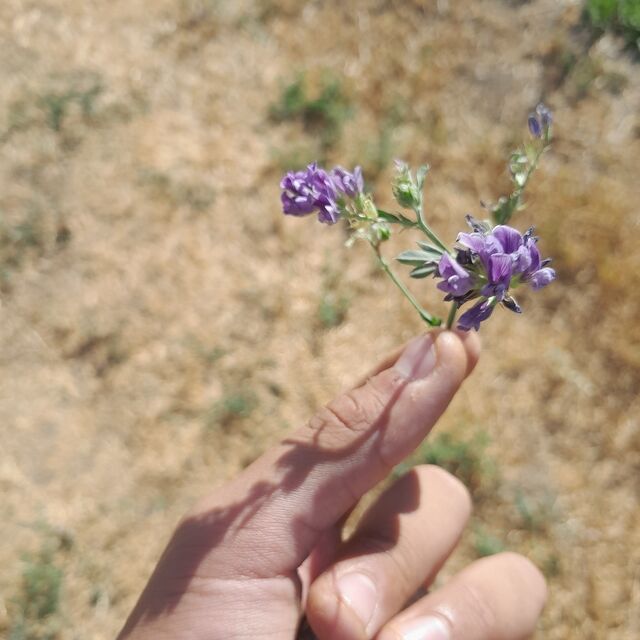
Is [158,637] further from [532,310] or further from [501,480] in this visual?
[532,310]

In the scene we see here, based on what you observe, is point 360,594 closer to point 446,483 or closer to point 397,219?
point 446,483

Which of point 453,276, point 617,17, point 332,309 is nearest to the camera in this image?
point 453,276

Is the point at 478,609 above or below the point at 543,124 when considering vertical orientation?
below

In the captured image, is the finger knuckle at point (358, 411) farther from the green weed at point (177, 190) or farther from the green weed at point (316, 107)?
the green weed at point (316, 107)

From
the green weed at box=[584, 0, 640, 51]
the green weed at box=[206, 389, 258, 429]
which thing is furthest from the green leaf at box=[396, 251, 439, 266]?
the green weed at box=[584, 0, 640, 51]

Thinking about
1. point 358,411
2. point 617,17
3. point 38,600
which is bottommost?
point 38,600

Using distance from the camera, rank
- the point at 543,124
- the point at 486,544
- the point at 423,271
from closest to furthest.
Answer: the point at 423,271 → the point at 543,124 → the point at 486,544

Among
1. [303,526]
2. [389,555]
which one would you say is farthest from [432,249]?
[389,555]

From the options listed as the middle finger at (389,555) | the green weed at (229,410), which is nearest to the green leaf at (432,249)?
the middle finger at (389,555)
